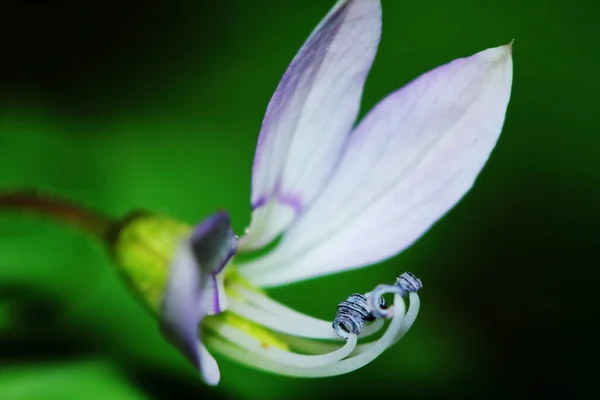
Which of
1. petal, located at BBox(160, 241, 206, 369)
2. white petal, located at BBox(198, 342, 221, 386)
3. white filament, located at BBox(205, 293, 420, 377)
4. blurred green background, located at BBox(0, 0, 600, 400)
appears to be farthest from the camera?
blurred green background, located at BBox(0, 0, 600, 400)

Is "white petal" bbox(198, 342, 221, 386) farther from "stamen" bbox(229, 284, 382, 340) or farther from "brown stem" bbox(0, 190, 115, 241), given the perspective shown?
"brown stem" bbox(0, 190, 115, 241)

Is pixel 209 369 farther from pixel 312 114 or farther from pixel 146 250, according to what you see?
pixel 312 114

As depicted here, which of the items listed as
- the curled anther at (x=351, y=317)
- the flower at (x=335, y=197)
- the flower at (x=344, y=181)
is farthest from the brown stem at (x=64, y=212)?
the curled anther at (x=351, y=317)

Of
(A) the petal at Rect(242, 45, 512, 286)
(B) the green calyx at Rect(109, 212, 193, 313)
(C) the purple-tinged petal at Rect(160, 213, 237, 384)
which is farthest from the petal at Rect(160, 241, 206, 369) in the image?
(A) the petal at Rect(242, 45, 512, 286)

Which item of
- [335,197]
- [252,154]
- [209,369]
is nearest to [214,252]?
[209,369]

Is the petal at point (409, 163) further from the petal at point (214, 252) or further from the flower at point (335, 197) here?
the petal at point (214, 252)

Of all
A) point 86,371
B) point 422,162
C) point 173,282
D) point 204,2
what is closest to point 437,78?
point 422,162

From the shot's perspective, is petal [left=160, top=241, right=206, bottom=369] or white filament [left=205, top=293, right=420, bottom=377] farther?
white filament [left=205, top=293, right=420, bottom=377]
